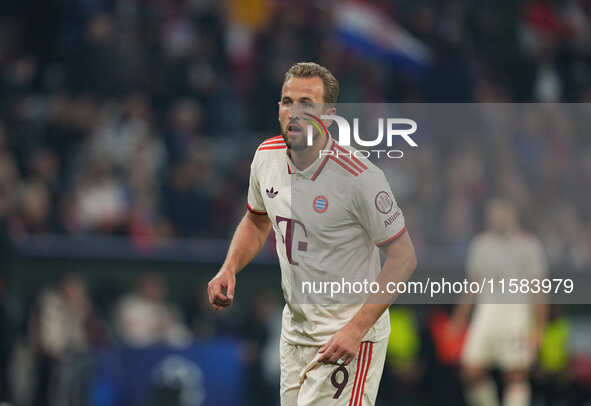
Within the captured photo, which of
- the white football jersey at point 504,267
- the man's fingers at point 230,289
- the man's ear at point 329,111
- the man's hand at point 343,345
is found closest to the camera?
the man's hand at point 343,345

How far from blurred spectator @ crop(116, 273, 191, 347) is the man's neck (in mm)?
6288

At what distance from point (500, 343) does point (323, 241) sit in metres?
6.19

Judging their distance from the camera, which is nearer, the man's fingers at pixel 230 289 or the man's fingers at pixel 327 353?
the man's fingers at pixel 327 353

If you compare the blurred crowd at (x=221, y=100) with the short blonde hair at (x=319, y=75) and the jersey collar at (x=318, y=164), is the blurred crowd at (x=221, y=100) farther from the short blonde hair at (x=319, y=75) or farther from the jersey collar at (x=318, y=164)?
the short blonde hair at (x=319, y=75)

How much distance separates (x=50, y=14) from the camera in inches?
594

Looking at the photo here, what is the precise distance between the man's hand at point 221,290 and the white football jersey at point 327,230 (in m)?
0.26

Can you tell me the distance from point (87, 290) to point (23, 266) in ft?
2.30

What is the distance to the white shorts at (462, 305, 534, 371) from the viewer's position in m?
10.5

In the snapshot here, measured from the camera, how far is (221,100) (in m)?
13.5

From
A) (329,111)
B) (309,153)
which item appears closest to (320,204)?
(309,153)

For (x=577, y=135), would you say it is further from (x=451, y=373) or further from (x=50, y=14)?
(x=50, y=14)

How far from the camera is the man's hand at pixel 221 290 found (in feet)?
16.1

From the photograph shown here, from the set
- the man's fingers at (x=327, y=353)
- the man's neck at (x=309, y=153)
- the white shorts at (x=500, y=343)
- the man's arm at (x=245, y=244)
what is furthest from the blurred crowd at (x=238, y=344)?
the man's fingers at (x=327, y=353)

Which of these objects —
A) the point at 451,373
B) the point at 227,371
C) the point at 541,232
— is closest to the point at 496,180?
the point at 541,232
